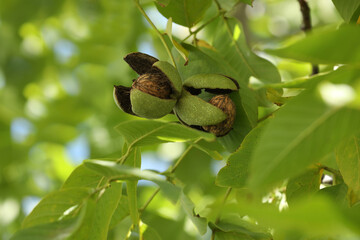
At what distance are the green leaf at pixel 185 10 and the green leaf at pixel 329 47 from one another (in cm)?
75

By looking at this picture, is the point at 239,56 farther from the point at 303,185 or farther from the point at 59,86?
the point at 59,86

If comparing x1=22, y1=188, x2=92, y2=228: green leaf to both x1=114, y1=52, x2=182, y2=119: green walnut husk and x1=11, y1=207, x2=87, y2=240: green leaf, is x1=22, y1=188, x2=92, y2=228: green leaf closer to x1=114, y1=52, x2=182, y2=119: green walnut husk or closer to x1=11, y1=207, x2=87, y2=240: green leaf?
x1=11, y1=207, x2=87, y2=240: green leaf

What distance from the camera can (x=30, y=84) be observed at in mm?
3664

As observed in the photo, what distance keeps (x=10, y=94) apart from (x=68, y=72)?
457mm

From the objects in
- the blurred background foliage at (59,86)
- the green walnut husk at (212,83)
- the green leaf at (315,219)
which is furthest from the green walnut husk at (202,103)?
the blurred background foliage at (59,86)

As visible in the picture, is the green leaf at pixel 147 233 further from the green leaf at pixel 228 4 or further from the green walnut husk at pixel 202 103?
the green leaf at pixel 228 4

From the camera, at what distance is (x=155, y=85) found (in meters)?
1.20

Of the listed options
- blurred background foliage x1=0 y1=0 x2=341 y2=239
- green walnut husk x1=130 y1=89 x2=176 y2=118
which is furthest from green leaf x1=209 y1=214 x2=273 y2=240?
blurred background foliage x1=0 y1=0 x2=341 y2=239

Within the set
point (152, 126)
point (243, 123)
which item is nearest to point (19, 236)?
point (152, 126)

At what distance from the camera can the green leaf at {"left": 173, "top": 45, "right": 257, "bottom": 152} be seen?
1292 millimetres

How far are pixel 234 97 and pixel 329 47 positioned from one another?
62cm

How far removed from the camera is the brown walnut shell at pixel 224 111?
123 cm

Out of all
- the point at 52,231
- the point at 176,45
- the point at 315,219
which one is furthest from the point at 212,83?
the point at 315,219

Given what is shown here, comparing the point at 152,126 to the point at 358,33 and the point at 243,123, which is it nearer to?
the point at 243,123
